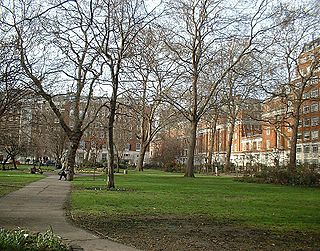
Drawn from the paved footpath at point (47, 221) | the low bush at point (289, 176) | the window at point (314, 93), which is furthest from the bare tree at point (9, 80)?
the window at point (314, 93)

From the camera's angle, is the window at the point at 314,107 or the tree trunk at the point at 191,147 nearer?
the tree trunk at the point at 191,147

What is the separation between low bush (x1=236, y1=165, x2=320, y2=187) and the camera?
32.2m

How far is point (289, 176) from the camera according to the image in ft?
110

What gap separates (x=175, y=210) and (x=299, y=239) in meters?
5.28

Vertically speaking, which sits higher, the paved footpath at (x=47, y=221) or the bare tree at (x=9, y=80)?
the bare tree at (x=9, y=80)

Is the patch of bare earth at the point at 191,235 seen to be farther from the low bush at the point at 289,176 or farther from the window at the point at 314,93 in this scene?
the window at the point at 314,93

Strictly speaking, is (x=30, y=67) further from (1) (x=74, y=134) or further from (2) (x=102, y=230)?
(2) (x=102, y=230)

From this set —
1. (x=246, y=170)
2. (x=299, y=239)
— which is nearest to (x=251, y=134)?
(x=246, y=170)

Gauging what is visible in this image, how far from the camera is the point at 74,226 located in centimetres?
977

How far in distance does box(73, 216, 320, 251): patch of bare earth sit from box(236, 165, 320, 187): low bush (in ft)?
76.3

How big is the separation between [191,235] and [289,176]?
Answer: 26.5 metres

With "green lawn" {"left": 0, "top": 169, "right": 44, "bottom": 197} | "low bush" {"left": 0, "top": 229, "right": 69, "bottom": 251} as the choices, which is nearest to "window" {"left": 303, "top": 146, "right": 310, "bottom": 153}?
"green lawn" {"left": 0, "top": 169, "right": 44, "bottom": 197}

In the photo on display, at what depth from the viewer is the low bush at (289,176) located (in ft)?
106

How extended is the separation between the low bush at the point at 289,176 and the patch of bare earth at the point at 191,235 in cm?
2327
